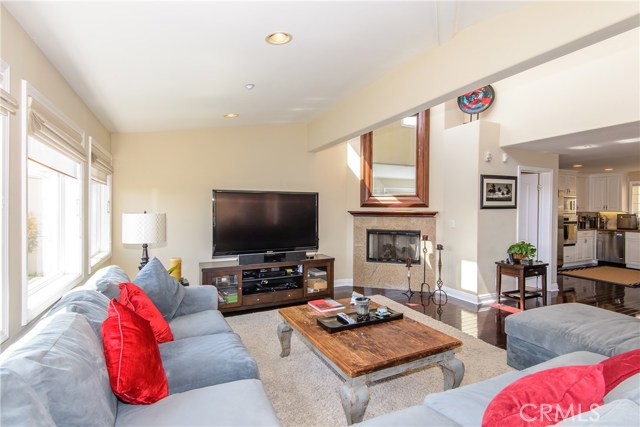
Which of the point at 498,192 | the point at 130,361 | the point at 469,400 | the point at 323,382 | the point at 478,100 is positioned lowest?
the point at 323,382

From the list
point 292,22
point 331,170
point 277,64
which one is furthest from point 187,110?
point 331,170

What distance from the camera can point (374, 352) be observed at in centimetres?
214

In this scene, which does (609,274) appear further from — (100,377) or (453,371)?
(100,377)

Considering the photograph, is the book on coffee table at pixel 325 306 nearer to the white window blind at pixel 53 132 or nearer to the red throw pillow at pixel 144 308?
the red throw pillow at pixel 144 308

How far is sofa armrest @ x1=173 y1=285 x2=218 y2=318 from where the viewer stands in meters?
2.97

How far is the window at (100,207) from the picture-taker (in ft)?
11.6

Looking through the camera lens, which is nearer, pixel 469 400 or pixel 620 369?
pixel 620 369

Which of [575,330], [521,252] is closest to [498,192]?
[521,252]

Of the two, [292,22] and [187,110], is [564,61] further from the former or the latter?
[187,110]

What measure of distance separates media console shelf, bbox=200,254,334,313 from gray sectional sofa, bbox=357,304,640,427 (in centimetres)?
256

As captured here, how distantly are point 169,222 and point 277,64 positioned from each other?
2782 millimetres

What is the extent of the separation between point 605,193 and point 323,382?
28.7 ft

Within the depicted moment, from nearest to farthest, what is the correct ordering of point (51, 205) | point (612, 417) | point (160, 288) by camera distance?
1. point (612, 417)
2. point (160, 288)
3. point (51, 205)

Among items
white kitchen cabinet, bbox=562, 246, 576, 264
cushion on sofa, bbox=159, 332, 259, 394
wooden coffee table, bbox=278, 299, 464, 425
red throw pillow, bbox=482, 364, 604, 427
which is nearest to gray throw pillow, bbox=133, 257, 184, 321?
cushion on sofa, bbox=159, 332, 259, 394
